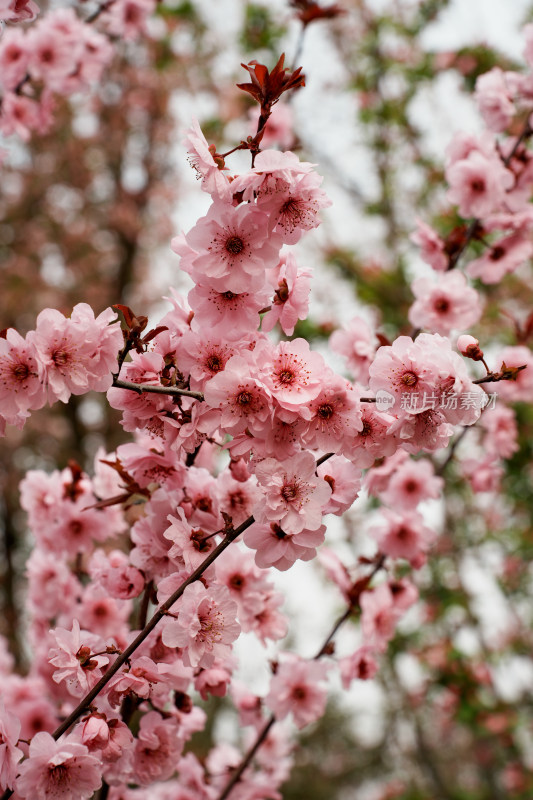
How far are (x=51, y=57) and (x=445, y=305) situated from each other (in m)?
2.34

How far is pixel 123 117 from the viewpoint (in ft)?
31.9

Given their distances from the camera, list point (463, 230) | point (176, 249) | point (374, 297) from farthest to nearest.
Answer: point (374, 297) < point (463, 230) < point (176, 249)

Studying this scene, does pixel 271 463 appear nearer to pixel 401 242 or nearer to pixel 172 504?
pixel 172 504

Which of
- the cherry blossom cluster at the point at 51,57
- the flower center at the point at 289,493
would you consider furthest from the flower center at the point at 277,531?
the cherry blossom cluster at the point at 51,57

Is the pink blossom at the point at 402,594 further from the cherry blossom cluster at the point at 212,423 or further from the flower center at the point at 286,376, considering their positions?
the flower center at the point at 286,376

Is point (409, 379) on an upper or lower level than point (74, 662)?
upper

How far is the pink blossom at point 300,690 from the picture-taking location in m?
2.19

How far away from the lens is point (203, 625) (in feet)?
4.50

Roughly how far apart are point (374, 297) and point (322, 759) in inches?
470

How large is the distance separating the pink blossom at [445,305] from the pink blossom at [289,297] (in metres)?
0.97

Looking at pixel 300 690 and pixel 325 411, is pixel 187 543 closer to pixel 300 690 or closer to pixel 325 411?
pixel 325 411

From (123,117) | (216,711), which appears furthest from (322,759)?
(123,117)

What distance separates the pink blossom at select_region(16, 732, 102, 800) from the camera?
4.14ft

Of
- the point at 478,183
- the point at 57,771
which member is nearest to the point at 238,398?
the point at 57,771
